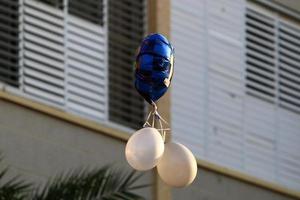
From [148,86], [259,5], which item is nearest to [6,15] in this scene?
[259,5]

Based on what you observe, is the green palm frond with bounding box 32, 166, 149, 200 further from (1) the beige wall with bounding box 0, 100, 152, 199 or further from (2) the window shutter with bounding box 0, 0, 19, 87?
(2) the window shutter with bounding box 0, 0, 19, 87

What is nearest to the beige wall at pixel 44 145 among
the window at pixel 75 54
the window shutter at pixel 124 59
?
the window at pixel 75 54

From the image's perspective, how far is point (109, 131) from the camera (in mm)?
15586

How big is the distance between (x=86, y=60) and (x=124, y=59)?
0.69 metres

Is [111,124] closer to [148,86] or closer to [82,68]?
[82,68]

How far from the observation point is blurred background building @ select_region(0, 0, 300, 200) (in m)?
15.1

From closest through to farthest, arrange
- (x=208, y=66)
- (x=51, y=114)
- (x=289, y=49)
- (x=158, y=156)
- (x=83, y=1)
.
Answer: (x=158, y=156), (x=51, y=114), (x=83, y=1), (x=208, y=66), (x=289, y=49)

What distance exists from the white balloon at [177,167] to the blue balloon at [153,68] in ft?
1.17

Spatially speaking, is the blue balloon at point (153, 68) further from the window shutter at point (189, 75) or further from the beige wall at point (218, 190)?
the window shutter at point (189, 75)

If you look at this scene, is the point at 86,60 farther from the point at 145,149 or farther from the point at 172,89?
the point at 145,149

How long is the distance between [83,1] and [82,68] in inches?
31.0

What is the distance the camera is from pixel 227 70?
57.8ft

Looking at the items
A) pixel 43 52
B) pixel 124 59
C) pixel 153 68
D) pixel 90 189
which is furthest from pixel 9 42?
pixel 153 68

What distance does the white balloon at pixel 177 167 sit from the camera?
907cm
